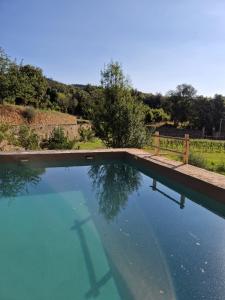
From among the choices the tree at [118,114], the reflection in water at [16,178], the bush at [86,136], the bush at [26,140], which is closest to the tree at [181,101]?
the bush at [86,136]

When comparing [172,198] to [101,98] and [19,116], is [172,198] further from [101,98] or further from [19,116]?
[19,116]

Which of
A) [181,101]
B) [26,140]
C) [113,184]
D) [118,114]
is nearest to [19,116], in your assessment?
[26,140]

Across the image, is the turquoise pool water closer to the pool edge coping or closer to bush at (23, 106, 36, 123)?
the pool edge coping

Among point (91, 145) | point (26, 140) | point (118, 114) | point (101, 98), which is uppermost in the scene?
point (101, 98)

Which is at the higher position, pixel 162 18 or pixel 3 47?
pixel 3 47

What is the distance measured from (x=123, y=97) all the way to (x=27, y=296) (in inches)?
367

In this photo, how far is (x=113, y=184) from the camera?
7.05 meters

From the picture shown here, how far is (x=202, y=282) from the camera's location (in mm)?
2988

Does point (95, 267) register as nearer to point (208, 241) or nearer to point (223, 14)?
point (208, 241)

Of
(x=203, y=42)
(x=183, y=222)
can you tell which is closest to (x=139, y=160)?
(x=183, y=222)

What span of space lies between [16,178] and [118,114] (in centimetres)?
511

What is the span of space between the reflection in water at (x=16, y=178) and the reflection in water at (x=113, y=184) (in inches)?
54.5

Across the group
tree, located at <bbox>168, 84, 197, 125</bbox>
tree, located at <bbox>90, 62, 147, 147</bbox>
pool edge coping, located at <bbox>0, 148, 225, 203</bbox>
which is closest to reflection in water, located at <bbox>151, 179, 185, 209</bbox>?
pool edge coping, located at <bbox>0, 148, 225, 203</bbox>

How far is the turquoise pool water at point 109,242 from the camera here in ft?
9.45
